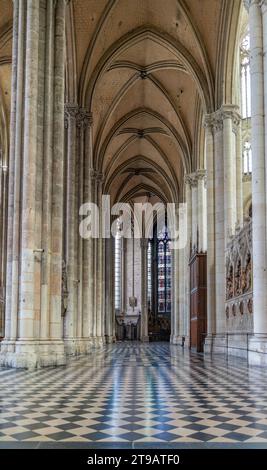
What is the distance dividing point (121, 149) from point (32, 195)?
1180 inches

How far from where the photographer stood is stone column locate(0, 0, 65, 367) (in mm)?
15430

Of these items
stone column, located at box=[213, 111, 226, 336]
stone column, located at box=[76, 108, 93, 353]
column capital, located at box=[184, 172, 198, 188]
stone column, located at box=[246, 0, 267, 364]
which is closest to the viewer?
stone column, located at box=[246, 0, 267, 364]

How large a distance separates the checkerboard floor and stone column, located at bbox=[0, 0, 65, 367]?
2.82 meters

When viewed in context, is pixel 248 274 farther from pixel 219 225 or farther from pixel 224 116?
pixel 224 116

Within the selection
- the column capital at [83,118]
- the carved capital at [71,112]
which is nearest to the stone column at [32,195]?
the carved capital at [71,112]

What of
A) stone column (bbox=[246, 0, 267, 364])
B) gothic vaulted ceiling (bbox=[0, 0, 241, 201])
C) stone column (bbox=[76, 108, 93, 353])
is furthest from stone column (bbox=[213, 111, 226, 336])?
stone column (bbox=[246, 0, 267, 364])

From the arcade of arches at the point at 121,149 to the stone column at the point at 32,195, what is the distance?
0.13 ft

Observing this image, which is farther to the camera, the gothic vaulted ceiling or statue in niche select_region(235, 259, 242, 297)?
the gothic vaulted ceiling

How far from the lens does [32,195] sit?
1580 centimetres

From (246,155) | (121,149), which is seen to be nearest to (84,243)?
(246,155)

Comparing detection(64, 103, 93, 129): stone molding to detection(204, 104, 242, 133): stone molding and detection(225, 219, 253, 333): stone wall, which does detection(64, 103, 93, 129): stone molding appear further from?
detection(225, 219, 253, 333): stone wall

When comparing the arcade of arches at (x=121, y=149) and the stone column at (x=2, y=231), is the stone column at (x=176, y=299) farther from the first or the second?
the stone column at (x=2, y=231)

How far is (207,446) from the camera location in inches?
196

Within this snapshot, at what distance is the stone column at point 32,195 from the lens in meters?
15.4
